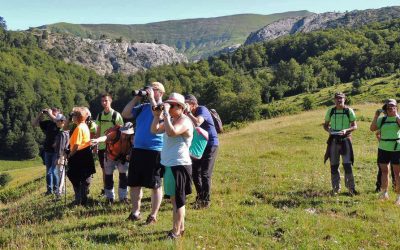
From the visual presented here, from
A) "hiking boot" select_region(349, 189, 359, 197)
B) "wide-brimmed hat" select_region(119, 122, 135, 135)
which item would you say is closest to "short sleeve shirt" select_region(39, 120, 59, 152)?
"wide-brimmed hat" select_region(119, 122, 135, 135)

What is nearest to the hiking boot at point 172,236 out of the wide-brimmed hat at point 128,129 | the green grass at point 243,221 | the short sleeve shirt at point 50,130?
the green grass at point 243,221

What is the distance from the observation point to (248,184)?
41.4 ft

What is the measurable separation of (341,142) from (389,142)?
116 cm

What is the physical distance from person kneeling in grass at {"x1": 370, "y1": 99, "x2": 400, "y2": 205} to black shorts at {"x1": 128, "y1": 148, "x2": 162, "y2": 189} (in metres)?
5.71

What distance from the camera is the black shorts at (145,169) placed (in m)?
7.79

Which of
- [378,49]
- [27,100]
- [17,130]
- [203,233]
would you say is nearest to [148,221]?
[203,233]

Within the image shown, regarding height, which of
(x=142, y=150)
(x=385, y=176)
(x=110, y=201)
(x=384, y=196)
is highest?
(x=142, y=150)

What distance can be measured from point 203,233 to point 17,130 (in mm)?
146653

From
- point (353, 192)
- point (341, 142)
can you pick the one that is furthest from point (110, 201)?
point (353, 192)

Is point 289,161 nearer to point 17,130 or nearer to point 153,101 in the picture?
point 153,101

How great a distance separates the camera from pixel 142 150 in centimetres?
798

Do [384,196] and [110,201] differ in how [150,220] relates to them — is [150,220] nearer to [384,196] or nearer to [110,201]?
[110,201]

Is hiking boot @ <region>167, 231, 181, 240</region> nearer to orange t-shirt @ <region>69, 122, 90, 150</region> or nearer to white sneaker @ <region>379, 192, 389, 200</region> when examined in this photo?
orange t-shirt @ <region>69, 122, 90, 150</region>

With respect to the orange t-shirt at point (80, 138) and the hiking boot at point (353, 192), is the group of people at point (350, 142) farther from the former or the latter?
the orange t-shirt at point (80, 138)
